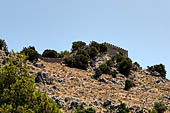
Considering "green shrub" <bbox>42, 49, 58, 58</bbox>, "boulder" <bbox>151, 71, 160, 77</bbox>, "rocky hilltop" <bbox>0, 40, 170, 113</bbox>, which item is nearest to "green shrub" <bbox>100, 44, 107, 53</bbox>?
"rocky hilltop" <bbox>0, 40, 170, 113</bbox>

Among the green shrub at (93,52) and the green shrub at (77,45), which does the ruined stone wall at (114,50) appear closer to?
the green shrub at (77,45)

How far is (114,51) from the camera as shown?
266ft

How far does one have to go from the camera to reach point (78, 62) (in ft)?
203

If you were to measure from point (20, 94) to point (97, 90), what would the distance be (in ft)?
89.1

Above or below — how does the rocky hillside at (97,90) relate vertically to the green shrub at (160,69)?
below

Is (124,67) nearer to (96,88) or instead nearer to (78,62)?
(78,62)

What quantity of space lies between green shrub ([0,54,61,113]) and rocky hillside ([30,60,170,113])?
15886mm

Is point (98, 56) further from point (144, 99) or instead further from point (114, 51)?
point (144, 99)

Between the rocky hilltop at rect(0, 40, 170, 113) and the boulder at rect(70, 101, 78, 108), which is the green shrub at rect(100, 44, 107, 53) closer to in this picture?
the rocky hilltop at rect(0, 40, 170, 113)

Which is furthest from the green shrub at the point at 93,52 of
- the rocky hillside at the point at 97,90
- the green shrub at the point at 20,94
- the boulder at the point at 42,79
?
the green shrub at the point at 20,94

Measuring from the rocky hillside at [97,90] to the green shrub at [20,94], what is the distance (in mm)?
15886

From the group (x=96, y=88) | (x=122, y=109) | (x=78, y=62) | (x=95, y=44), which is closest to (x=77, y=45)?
(x=95, y=44)

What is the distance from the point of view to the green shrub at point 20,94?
20109 millimetres

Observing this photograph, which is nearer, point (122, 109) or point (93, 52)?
point (122, 109)
